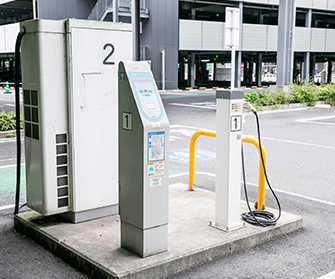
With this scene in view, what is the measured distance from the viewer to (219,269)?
13.9 feet

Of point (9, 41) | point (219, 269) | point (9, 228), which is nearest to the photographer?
point (219, 269)

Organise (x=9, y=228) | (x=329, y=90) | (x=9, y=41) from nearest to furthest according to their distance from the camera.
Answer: (x=9, y=228), (x=329, y=90), (x=9, y=41)

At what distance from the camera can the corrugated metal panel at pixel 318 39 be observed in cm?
3928

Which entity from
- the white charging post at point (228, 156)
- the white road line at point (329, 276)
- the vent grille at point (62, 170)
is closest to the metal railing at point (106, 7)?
the vent grille at point (62, 170)


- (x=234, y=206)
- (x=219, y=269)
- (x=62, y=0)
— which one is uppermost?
(x=62, y=0)

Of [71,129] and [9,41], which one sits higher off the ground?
[9,41]

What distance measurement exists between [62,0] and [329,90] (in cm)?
2085

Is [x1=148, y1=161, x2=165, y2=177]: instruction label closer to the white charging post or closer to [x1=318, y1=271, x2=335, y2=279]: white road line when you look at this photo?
the white charging post

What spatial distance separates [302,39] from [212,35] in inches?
359

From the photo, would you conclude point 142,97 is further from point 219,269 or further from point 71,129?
point 219,269

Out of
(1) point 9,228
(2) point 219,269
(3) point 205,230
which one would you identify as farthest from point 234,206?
(1) point 9,228

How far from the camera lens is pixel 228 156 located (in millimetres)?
4668

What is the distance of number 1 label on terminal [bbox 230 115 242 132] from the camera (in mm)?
4633

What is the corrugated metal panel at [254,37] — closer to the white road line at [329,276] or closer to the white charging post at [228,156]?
the white charging post at [228,156]
